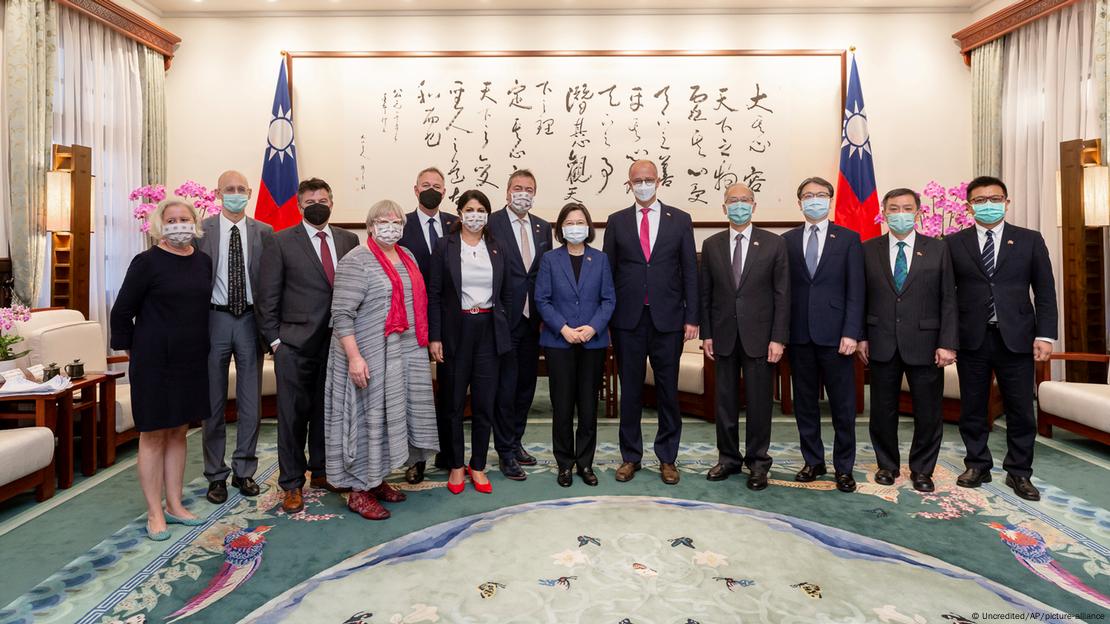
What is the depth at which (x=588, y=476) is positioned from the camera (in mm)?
3229

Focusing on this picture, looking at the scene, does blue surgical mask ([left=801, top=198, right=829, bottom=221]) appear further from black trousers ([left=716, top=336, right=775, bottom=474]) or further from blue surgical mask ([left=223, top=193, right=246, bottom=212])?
blue surgical mask ([left=223, top=193, right=246, bottom=212])

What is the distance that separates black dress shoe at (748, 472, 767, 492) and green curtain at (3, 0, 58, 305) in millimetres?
5056

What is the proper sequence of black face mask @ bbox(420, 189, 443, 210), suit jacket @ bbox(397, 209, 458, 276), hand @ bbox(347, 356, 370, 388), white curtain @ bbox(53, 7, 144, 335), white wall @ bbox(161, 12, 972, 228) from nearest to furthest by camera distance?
1. hand @ bbox(347, 356, 370, 388)
2. suit jacket @ bbox(397, 209, 458, 276)
3. black face mask @ bbox(420, 189, 443, 210)
4. white curtain @ bbox(53, 7, 144, 335)
5. white wall @ bbox(161, 12, 972, 228)

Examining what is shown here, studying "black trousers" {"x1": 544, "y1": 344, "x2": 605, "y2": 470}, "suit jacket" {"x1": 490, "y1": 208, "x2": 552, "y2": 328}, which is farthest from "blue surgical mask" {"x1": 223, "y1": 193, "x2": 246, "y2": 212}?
"black trousers" {"x1": 544, "y1": 344, "x2": 605, "y2": 470}

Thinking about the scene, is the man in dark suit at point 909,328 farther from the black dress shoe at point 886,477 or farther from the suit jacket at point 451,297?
the suit jacket at point 451,297

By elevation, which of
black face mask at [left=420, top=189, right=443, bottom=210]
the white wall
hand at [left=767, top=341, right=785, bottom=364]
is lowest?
hand at [left=767, top=341, right=785, bottom=364]

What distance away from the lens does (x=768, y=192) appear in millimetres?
5863

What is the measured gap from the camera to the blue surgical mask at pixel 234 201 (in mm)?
3035

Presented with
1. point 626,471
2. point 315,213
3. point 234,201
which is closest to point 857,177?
point 626,471

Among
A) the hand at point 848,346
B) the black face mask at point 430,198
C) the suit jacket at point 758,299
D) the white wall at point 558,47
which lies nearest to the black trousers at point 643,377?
the suit jacket at point 758,299

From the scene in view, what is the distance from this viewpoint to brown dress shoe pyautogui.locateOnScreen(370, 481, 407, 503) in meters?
2.98

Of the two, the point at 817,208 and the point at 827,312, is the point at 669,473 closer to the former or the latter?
the point at 827,312

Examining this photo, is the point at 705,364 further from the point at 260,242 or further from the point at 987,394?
the point at 260,242

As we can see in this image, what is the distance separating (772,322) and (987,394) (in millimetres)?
1118
